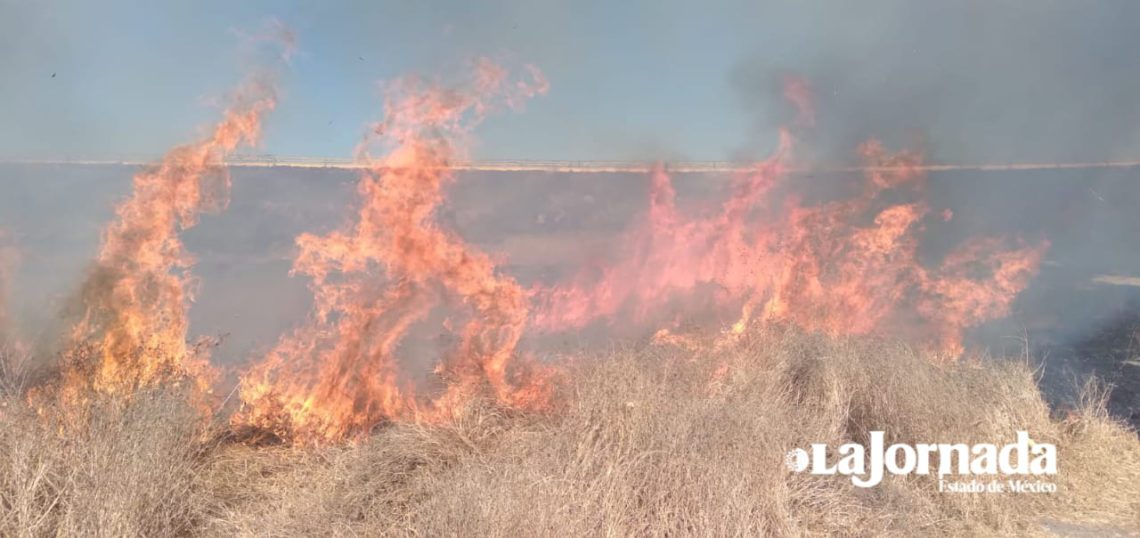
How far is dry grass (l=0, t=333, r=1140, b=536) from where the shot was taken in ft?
11.2

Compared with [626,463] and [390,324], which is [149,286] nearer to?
[390,324]

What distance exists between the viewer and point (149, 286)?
7.11 meters

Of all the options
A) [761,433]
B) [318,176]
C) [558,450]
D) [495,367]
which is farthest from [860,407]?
[318,176]

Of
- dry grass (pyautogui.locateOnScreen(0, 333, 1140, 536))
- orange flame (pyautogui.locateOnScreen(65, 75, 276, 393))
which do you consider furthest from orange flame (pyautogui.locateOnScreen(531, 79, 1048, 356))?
orange flame (pyautogui.locateOnScreen(65, 75, 276, 393))

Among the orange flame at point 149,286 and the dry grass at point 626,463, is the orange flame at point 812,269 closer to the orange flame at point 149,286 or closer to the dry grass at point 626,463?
the dry grass at point 626,463

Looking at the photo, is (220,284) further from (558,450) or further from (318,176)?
(558,450)

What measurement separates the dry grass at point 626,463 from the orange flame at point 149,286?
925 millimetres

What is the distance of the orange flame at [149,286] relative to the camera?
5.37 metres

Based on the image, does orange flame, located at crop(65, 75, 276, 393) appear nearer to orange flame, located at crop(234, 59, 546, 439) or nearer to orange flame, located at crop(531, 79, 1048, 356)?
orange flame, located at crop(234, 59, 546, 439)

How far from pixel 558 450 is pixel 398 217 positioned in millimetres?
5679

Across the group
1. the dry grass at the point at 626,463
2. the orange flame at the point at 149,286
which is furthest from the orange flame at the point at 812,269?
the orange flame at the point at 149,286

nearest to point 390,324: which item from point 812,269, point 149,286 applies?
point 149,286

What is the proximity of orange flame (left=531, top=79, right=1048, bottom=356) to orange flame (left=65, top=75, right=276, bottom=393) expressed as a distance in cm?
536

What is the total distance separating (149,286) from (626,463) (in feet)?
19.6
